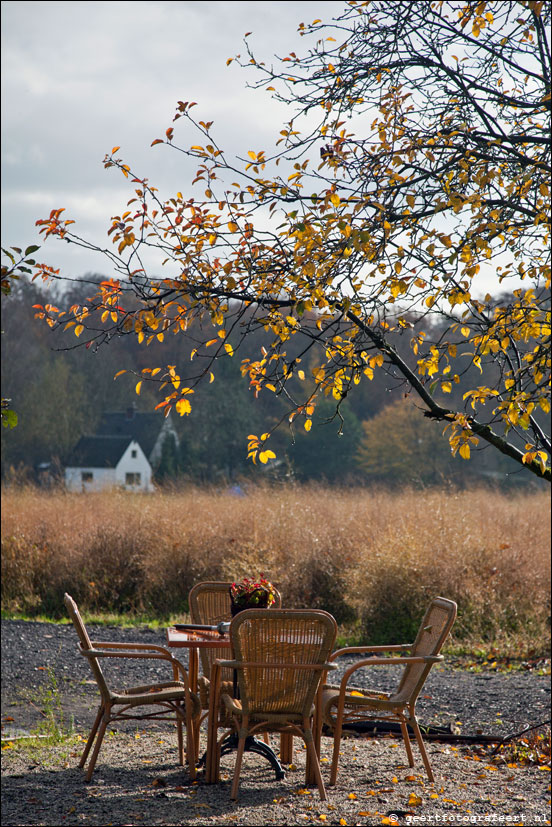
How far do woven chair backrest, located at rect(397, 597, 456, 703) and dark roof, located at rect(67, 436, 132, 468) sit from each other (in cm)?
2101

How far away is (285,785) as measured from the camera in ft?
13.9

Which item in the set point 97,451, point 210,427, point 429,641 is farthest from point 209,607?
point 210,427

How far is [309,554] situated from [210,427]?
17799mm

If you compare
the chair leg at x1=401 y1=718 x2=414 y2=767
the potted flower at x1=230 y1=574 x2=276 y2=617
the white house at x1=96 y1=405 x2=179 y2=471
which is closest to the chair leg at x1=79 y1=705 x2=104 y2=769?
the potted flower at x1=230 y1=574 x2=276 y2=617

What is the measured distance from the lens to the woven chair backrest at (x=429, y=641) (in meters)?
4.36

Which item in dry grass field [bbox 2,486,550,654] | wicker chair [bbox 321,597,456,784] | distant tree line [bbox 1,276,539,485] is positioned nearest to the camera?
wicker chair [bbox 321,597,456,784]

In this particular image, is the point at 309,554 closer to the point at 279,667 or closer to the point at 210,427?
the point at 279,667

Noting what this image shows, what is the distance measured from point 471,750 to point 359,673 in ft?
10.1

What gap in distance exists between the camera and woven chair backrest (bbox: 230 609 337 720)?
3.97m

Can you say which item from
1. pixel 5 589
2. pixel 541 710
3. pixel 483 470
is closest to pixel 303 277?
pixel 541 710

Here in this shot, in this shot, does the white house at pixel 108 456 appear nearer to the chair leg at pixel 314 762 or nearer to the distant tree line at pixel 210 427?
the distant tree line at pixel 210 427

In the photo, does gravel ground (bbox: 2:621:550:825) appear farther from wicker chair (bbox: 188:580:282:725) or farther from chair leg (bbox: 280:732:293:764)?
wicker chair (bbox: 188:580:282:725)

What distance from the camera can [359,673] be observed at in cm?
835

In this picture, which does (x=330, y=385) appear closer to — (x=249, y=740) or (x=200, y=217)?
(x=200, y=217)
